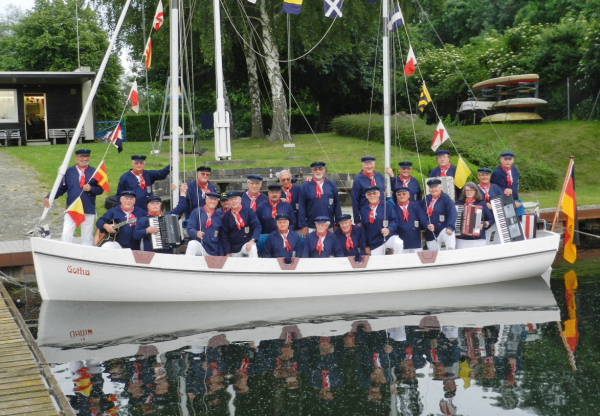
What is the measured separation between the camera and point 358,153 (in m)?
21.7

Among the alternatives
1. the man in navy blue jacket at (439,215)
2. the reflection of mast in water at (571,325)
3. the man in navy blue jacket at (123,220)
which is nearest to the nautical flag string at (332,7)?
the man in navy blue jacket at (439,215)

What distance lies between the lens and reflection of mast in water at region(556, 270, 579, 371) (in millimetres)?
8984

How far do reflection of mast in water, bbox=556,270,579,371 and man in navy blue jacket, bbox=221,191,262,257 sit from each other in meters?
4.55

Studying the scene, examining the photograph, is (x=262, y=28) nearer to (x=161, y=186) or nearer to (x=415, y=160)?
(x=415, y=160)

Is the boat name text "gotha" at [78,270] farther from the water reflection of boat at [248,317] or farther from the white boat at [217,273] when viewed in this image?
the water reflection of boat at [248,317]

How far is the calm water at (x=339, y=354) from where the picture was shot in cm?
748

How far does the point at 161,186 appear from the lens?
51.6ft

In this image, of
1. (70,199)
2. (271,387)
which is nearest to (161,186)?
(70,199)

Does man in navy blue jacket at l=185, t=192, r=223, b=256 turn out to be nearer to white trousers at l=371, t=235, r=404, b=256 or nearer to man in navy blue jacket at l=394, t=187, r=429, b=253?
white trousers at l=371, t=235, r=404, b=256

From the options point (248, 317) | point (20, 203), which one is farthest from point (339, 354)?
point (20, 203)

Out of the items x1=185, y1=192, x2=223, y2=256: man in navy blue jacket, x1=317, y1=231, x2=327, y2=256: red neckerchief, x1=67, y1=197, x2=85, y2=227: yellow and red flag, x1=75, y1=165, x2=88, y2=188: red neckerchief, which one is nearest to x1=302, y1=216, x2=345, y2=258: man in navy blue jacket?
x1=317, y1=231, x2=327, y2=256: red neckerchief

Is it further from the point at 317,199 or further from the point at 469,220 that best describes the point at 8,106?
the point at 469,220

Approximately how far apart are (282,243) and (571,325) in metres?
4.24

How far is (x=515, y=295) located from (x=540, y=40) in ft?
63.9
